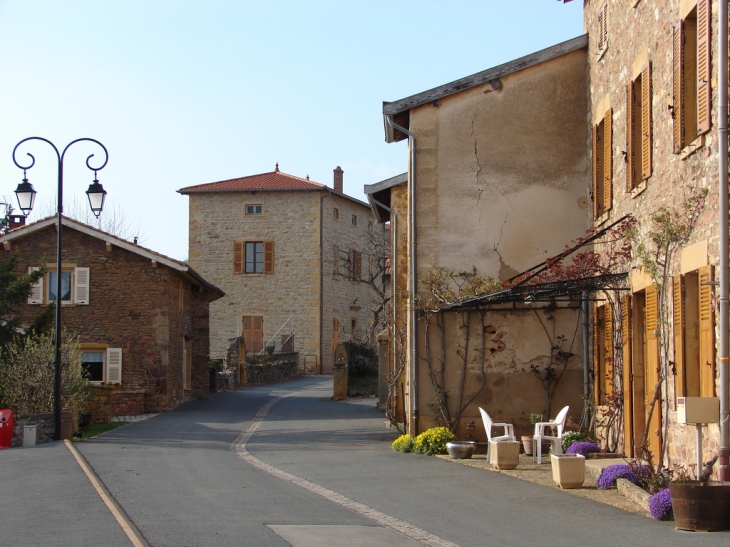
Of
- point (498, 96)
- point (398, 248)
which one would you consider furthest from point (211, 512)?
point (398, 248)

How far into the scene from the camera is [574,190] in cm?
1552

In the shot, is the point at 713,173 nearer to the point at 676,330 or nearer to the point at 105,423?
the point at 676,330

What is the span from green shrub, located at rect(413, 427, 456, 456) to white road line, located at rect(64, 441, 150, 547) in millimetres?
5070

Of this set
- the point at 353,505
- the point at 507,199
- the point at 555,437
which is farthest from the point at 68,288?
the point at 353,505

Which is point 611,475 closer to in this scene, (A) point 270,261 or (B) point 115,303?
(B) point 115,303

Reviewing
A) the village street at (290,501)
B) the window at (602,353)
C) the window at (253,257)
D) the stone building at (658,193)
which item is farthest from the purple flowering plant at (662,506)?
the window at (253,257)

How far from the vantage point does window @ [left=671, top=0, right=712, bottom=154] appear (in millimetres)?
9367

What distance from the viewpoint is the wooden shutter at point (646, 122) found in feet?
37.2

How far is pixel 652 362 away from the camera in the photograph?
11516mm

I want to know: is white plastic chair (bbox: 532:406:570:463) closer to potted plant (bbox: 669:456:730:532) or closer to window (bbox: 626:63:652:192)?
window (bbox: 626:63:652:192)

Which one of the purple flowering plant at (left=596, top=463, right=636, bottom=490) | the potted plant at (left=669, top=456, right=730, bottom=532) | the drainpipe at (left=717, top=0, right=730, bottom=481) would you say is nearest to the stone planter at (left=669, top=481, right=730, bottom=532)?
the potted plant at (left=669, top=456, right=730, bottom=532)

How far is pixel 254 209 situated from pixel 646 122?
3532 cm

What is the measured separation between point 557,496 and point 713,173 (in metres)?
3.80

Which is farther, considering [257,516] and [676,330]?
[676,330]
